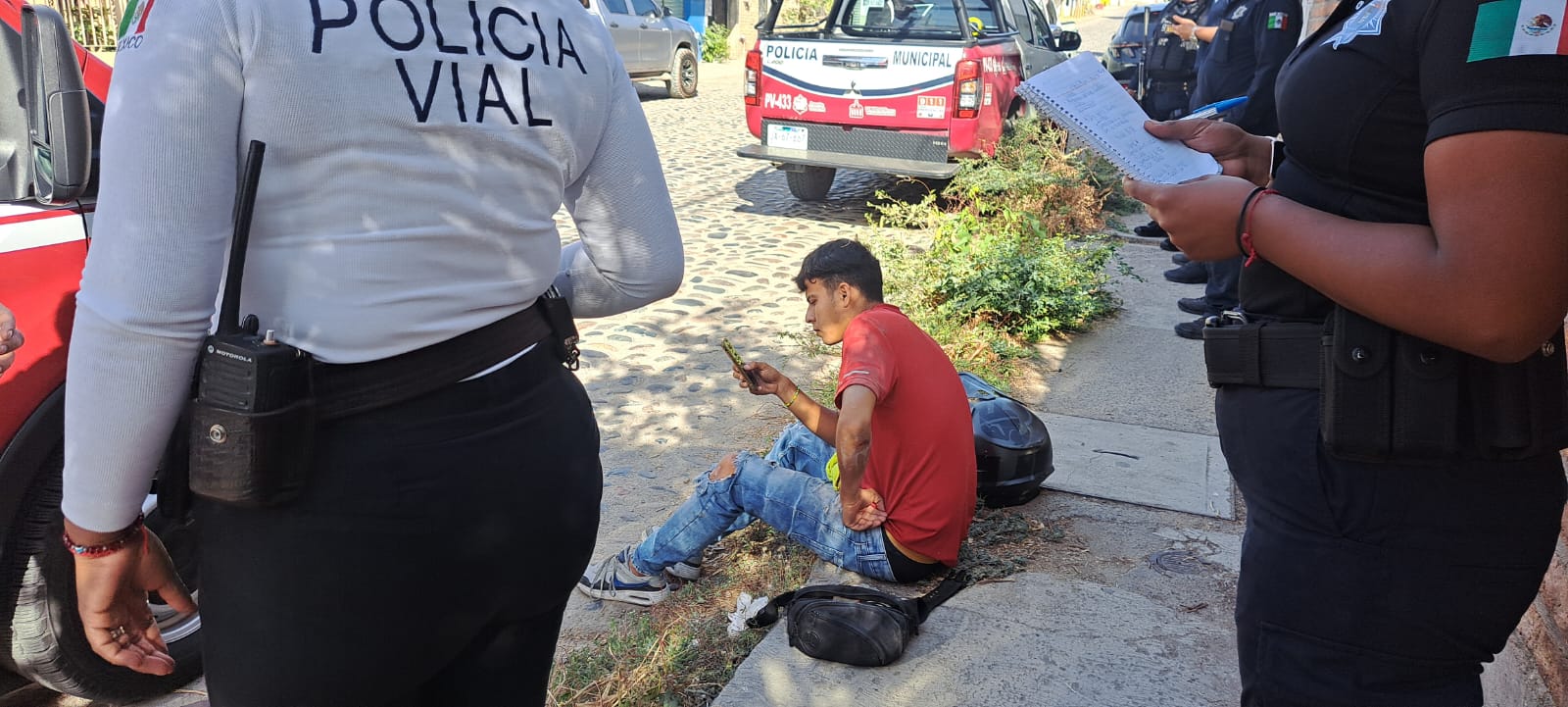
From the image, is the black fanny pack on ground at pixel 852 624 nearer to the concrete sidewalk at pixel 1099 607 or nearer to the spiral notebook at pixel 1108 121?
the concrete sidewalk at pixel 1099 607

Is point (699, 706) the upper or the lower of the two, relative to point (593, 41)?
lower

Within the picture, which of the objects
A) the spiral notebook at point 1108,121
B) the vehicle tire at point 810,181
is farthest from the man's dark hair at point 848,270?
the vehicle tire at point 810,181

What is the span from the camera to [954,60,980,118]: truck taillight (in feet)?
26.5

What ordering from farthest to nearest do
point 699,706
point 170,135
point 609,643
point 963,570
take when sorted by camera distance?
point 963,570, point 609,643, point 699,706, point 170,135

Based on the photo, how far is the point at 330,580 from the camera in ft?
4.11

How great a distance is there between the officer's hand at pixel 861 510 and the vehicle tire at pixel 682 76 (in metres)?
14.5

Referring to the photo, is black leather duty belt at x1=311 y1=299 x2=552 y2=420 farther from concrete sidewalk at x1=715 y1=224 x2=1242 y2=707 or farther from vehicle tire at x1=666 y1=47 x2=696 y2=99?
vehicle tire at x1=666 y1=47 x2=696 y2=99

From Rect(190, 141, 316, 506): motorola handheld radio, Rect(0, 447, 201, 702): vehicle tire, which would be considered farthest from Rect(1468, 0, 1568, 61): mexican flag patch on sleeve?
Rect(0, 447, 201, 702): vehicle tire

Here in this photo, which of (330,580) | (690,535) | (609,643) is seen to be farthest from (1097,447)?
(330,580)

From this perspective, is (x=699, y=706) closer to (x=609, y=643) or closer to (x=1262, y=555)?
(x=609, y=643)

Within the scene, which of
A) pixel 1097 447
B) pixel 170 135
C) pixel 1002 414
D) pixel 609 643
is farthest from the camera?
pixel 1097 447

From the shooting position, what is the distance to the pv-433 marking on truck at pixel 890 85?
8227 mm

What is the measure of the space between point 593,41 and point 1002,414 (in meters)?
2.58

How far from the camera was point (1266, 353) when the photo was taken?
1461mm
